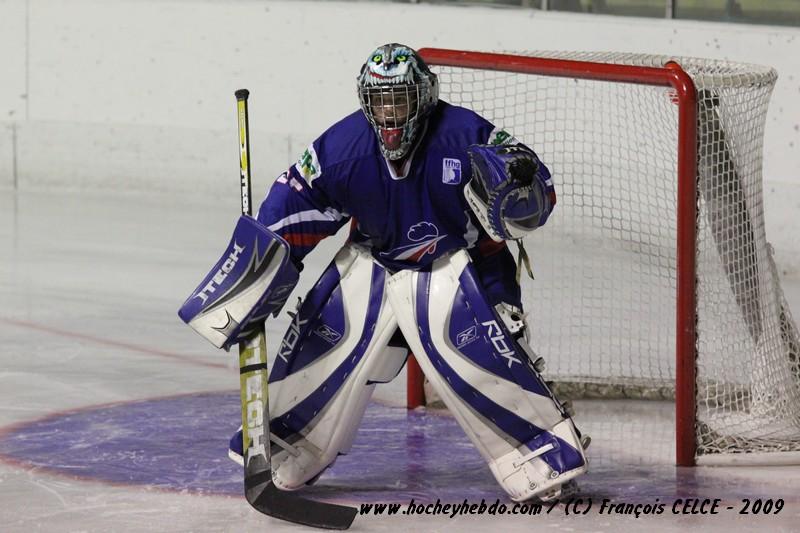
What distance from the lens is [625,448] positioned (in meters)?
4.18

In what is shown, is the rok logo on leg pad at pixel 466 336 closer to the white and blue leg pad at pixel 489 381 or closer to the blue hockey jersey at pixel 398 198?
the white and blue leg pad at pixel 489 381

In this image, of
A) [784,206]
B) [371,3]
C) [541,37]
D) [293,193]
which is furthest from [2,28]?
[293,193]

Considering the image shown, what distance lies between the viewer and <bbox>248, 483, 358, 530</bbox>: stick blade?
136 inches

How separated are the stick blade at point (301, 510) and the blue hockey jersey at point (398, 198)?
0.56 metres

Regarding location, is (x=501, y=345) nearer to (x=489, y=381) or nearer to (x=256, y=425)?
(x=489, y=381)

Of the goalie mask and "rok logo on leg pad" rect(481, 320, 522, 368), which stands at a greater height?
the goalie mask

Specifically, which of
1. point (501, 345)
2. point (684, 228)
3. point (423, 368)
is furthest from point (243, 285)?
point (684, 228)

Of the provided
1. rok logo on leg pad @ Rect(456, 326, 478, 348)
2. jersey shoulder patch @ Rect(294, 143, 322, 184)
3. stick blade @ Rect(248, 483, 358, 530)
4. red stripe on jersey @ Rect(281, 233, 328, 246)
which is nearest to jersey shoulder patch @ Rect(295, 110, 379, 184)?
jersey shoulder patch @ Rect(294, 143, 322, 184)

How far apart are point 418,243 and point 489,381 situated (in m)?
0.36

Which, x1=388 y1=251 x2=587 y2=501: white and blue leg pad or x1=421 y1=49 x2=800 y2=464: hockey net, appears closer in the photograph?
x1=388 y1=251 x2=587 y2=501: white and blue leg pad

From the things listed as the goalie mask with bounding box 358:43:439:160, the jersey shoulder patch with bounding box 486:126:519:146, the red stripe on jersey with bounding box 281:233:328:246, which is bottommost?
the red stripe on jersey with bounding box 281:233:328:246

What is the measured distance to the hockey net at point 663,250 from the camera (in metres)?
3.95

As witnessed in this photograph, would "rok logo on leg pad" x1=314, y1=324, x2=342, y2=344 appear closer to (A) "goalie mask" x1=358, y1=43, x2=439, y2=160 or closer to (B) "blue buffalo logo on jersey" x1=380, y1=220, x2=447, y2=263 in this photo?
(B) "blue buffalo logo on jersey" x1=380, y1=220, x2=447, y2=263

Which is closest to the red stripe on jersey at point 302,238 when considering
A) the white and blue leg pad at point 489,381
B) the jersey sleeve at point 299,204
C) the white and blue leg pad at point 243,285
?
the jersey sleeve at point 299,204
